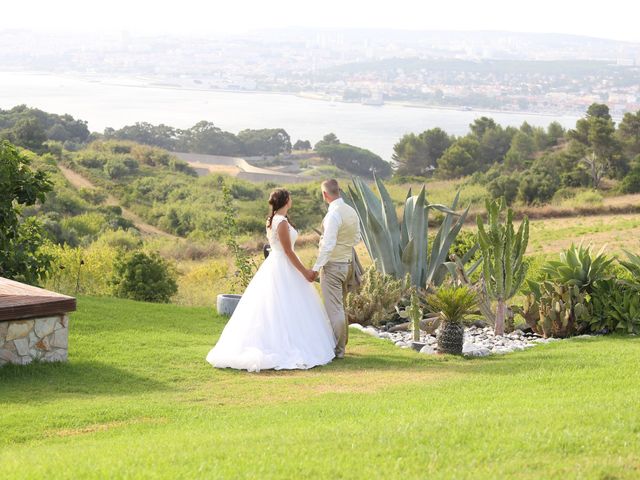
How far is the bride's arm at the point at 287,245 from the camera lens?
964cm

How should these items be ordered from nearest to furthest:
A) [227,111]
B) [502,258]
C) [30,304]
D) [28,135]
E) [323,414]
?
[323,414], [30,304], [502,258], [28,135], [227,111]

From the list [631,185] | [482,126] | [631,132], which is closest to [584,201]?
[631,185]

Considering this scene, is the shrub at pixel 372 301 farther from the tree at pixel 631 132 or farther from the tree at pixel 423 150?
the tree at pixel 423 150

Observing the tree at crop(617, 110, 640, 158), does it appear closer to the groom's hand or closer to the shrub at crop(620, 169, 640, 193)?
the shrub at crop(620, 169, 640, 193)

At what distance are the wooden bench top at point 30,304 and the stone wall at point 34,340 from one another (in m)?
0.10

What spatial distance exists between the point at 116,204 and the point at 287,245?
43.0 meters

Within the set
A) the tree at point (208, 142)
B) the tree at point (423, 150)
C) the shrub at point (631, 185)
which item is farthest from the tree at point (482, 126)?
the tree at point (208, 142)

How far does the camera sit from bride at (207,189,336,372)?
9.45m

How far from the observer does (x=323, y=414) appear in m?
7.00

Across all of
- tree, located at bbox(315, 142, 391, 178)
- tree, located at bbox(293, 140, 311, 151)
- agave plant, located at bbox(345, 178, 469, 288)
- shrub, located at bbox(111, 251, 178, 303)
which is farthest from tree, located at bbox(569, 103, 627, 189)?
tree, located at bbox(293, 140, 311, 151)

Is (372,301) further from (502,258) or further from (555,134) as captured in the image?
(555,134)

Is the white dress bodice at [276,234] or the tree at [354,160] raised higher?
the white dress bodice at [276,234]

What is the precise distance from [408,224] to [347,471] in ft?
29.3

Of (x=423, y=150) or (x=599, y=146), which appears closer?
(x=599, y=146)
